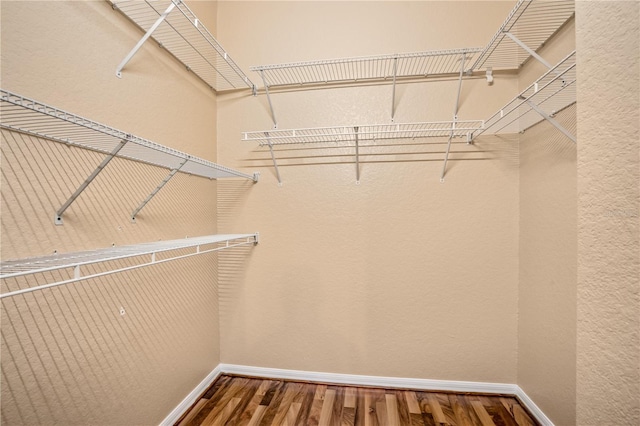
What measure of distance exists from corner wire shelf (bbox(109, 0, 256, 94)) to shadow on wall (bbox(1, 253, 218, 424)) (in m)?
0.89

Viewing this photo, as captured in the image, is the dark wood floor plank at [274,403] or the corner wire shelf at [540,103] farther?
the dark wood floor plank at [274,403]

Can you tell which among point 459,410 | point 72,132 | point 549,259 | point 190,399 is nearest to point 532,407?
point 459,410

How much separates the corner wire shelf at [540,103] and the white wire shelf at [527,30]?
17 centimetres

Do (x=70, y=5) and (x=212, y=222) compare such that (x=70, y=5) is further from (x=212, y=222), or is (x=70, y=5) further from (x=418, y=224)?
(x=418, y=224)

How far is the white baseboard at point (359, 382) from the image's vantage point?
4.91ft

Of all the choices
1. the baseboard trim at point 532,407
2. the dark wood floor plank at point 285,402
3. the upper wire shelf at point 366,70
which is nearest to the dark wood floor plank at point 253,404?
the dark wood floor plank at point 285,402

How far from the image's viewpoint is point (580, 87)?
502 mm

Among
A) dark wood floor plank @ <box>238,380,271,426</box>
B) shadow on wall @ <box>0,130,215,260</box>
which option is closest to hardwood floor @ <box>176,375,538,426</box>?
dark wood floor plank @ <box>238,380,271,426</box>

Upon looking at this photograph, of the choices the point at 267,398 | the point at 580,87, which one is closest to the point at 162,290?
the point at 267,398

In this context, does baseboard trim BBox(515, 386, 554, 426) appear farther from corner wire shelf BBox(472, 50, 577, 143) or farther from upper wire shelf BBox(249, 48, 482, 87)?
upper wire shelf BBox(249, 48, 482, 87)

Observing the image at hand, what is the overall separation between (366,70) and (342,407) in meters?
1.96

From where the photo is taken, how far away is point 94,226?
3.28 ft

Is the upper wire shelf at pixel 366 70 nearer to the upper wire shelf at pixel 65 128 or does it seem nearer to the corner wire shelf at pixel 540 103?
the corner wire shelf at pixel 540 103

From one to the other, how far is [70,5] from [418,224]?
5.94 feet
